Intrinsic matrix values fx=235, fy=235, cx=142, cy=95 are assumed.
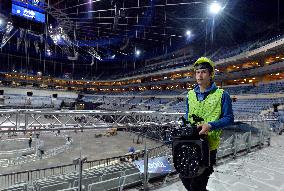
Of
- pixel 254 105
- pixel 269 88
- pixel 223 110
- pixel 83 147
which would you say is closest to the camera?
pixel 223 110

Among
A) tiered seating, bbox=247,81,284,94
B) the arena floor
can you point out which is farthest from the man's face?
tiered seating, bbox=247,81,284,94

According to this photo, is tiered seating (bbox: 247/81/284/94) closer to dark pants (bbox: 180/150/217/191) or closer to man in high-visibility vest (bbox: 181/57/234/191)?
man in high-visibility vest (bbox: 181/57/234/191)

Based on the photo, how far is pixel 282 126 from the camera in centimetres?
1717

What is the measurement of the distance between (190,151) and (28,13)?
2716 cm

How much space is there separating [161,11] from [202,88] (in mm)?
37072

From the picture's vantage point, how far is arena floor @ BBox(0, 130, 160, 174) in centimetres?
1906

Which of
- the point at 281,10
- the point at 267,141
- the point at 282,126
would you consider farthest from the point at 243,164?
the point at 281,10

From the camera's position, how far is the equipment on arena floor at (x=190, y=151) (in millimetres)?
2660

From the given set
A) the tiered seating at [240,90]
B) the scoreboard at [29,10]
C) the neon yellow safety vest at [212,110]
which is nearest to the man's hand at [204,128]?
the neon yellow safety vest at [212,110]

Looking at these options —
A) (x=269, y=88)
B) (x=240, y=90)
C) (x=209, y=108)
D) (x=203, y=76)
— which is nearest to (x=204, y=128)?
(x=209, y=108)

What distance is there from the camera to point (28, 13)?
24.9 meters

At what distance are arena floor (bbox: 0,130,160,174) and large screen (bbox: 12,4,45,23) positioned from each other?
13.6m

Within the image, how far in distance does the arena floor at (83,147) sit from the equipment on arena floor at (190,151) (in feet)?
55.5

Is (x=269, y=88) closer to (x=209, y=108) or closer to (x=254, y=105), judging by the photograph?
(x=254, y=105)
